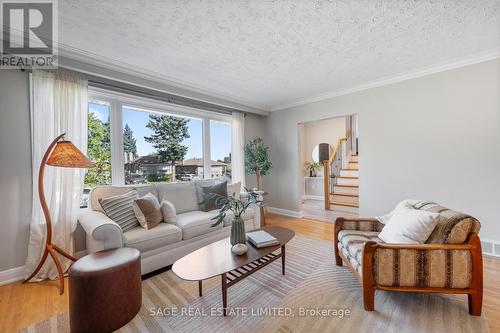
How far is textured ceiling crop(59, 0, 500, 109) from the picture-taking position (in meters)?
1.76

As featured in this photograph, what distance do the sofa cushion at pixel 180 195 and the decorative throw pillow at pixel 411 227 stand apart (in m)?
2.49

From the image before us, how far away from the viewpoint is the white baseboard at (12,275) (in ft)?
7.13

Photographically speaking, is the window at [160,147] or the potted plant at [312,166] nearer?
the window at [160,147]

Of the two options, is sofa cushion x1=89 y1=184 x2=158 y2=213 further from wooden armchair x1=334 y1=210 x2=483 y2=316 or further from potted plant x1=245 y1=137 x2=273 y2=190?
wooden armchair x1=334 y1=210 x2=483 y2=316

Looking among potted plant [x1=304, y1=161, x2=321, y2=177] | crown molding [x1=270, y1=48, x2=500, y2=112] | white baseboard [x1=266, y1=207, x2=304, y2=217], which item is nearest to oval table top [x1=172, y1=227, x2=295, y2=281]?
white baseboard [x1=266, y1=207, x2=304, y2=217]

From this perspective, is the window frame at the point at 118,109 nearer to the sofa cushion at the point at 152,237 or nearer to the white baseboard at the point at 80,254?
the white baseboard at the point at 80,254

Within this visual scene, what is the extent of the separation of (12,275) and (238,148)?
3.51 m

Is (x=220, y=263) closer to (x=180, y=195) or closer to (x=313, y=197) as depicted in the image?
(x=180, y=195)

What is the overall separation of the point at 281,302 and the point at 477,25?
3.20 meters

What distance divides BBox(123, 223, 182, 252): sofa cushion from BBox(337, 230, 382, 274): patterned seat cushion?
182 cm

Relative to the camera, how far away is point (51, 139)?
238 cm

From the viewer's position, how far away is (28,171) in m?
2.31

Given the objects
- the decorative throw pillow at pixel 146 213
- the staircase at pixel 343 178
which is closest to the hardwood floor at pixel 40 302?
the decorative throw pillow at pixel 146 213

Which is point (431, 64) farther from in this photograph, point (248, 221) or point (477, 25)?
point (248, 221)
